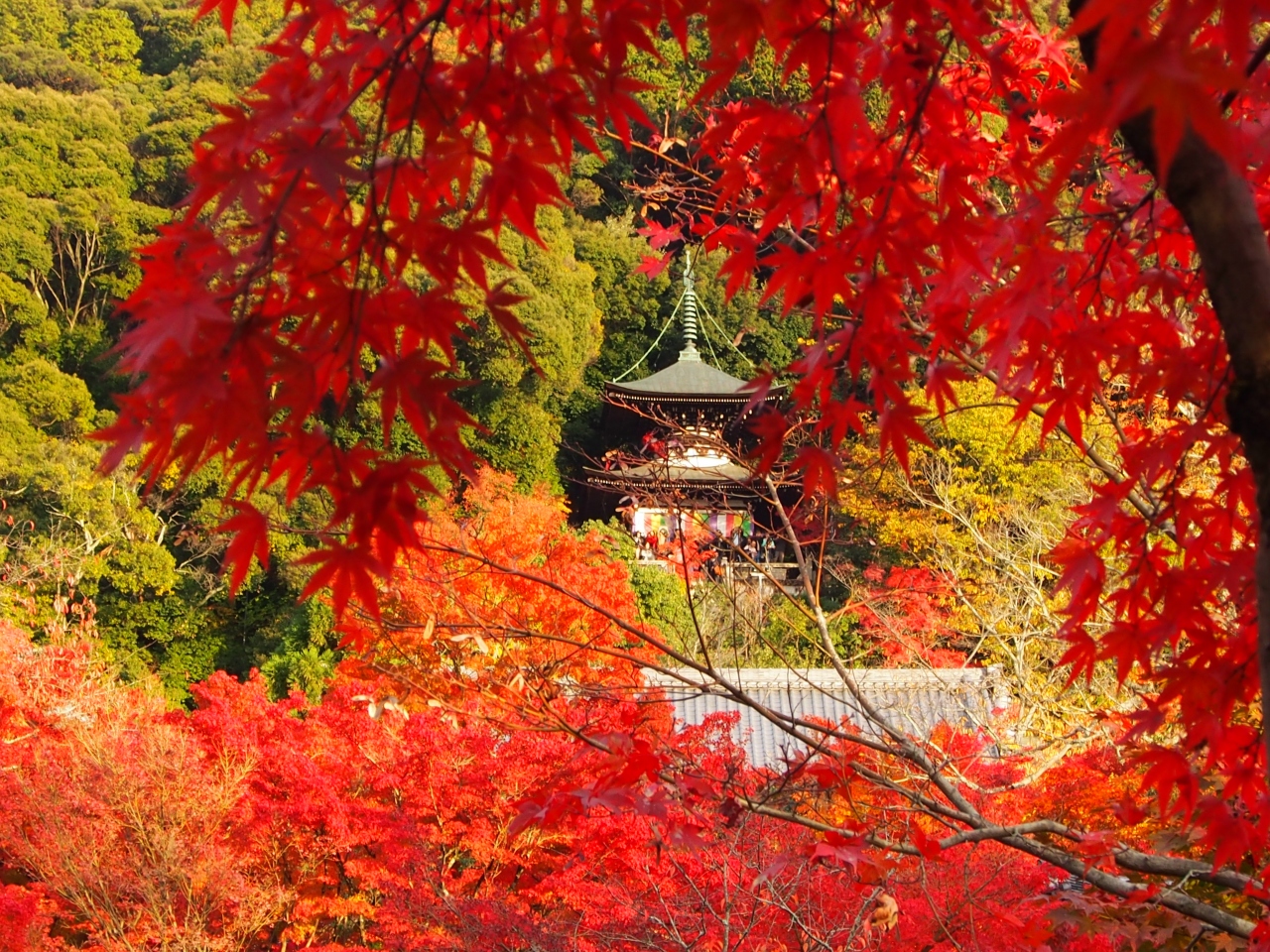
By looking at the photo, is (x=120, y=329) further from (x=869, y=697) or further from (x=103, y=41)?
(x=869, y=697)

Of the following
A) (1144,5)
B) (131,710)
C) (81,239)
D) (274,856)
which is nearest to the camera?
(1144,5)

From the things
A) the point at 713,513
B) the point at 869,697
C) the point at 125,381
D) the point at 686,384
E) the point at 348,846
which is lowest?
the point at 348,846

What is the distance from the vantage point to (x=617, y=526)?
1257 centimetres

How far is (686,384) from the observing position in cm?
1357

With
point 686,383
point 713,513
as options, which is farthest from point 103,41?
point 713,513

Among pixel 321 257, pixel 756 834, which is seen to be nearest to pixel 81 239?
pixel 756 834

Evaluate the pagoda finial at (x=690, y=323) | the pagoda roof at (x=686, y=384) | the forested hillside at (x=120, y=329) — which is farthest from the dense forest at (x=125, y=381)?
the pagoda roof at (x=686, y=384)

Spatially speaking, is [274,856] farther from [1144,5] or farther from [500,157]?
[1144,5]

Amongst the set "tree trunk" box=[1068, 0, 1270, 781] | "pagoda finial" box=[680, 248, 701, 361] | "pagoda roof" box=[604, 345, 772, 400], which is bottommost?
"tree trunk" box=[1068, 0, 1270, 781]

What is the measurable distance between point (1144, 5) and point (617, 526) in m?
12.1

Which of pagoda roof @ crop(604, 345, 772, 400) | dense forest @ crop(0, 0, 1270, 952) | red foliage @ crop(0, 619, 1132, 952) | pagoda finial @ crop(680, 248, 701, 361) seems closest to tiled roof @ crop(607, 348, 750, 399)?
pagoda roof @ crop(604, 345, 772, 400)

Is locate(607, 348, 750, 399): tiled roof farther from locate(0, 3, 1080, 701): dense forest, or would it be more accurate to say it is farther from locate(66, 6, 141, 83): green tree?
locate(66, 6, 141, 83): green tree

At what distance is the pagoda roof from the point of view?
43.0ft

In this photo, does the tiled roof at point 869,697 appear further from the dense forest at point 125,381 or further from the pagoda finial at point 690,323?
the pagoda finial at point 690,323
